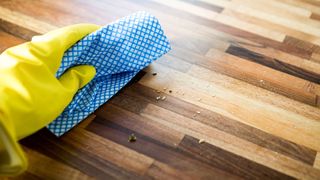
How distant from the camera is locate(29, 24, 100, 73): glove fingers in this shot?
102cm

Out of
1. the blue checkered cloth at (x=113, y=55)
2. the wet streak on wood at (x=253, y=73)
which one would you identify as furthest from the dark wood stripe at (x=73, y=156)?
the wet streak on wood at (x=253, y=73)

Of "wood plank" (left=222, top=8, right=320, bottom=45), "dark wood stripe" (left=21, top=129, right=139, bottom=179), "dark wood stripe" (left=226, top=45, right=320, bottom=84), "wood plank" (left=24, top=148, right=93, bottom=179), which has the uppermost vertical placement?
"wood plank" (left=222, top=8, right=320, bottom=45)

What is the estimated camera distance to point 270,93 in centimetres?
123

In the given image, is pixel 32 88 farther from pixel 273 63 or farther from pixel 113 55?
pixel 273 63

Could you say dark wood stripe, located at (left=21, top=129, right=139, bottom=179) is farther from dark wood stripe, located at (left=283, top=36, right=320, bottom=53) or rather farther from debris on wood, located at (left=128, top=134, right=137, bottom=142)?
dark wood stripe, located at (left=283, top=36, right=320, bottom=53)

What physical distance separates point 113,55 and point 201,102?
31 cm

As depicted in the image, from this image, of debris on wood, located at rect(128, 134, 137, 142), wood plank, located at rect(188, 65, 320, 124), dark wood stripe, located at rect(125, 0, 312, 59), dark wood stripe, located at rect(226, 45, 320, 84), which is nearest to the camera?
debris on wood, located at rect(128, 134, 137, 142)

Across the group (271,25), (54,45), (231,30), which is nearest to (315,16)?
(271,25)

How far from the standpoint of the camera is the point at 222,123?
3.58 feet

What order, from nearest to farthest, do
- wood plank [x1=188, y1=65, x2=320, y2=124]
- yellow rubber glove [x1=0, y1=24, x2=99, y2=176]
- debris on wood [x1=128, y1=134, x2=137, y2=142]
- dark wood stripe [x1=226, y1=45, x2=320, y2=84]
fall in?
yellow rubber glove [x1=0, y1=24, x2=99, y2=176] < debris on wood [x1=128, y1=134, x2=137, y2=142] < wood plank [x1=188, y1=65, x2=320, y2=124] < dark wood stripe [x1=226, y1=45, x2=320, y2=84]

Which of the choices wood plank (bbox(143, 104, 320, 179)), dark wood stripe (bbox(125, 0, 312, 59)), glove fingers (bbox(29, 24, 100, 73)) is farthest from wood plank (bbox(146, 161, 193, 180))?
dark wood stripe (bbox(125, 0, 312, 59))

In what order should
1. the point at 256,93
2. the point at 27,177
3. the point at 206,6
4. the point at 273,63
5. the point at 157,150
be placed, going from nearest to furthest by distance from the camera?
1. the point at 27,177
2. the point at 157,150
3. the point at 256,93
4. the point at 273,63
5. the point at 206,6

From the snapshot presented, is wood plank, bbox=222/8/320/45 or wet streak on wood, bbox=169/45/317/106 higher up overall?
wood plank, bbox=222/8/320/45

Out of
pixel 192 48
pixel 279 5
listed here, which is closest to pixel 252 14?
pixel 279 5
